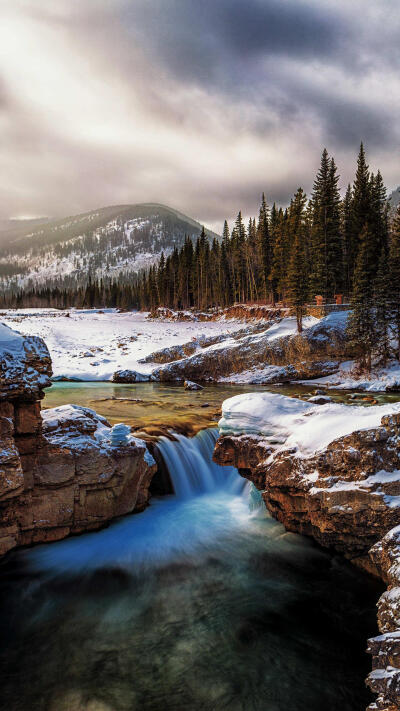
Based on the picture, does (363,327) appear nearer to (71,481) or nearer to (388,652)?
(71,481)

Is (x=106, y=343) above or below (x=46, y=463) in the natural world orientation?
above

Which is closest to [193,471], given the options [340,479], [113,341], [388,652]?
[340,479]

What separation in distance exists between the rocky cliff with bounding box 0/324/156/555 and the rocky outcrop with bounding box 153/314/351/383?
22779 mm

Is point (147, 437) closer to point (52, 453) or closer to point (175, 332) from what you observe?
point (52, 453)

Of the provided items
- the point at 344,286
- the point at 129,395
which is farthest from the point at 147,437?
the point at 344,286

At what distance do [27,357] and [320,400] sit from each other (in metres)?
14.3

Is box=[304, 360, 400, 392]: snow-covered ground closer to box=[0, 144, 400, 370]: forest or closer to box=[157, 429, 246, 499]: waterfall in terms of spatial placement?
box=[0, 144, 400, 370]: forest

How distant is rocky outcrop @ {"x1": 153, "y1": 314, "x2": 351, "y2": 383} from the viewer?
1217 inches

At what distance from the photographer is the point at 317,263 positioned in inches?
1713

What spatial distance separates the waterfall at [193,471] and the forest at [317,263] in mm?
19773

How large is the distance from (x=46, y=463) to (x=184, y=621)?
442 cm

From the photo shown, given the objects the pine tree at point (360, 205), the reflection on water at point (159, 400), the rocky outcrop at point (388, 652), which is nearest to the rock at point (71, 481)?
the reflection on water at point (159, 400)

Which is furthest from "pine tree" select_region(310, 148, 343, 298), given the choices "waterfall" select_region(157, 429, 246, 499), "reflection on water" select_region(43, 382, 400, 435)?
"waterfall" select_region(157, 429, 246, 499)

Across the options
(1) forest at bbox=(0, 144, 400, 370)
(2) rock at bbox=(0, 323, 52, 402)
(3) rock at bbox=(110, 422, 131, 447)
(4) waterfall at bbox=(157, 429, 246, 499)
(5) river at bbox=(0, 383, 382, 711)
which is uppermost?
(1) forest at bbox=(0, 144, 400, 370)
